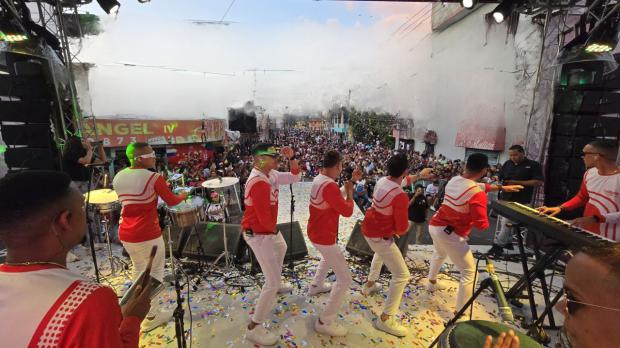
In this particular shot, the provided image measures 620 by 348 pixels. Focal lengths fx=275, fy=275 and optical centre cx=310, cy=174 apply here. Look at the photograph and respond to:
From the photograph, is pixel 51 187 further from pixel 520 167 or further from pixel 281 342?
pixel 520 167

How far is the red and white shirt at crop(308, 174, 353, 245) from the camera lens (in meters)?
3.17

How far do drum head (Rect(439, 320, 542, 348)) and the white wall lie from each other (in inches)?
499

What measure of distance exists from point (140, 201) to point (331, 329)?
108 inches

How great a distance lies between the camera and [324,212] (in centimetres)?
330

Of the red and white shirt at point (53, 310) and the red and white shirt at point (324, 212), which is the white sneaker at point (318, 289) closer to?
the red and white shirt at point (324, 212)

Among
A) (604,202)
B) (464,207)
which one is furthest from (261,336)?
(604,202)

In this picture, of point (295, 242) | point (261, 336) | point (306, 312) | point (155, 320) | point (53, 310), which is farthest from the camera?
point (295, 242)

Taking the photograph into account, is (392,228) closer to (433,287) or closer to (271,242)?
(271,242)

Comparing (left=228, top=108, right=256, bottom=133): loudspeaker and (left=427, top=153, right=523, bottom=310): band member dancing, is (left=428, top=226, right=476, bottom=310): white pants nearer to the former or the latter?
(left=427, top=153, right=523, bottom=310): band member dancing

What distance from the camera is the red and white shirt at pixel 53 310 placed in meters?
0.95

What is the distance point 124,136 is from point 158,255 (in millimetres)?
17453

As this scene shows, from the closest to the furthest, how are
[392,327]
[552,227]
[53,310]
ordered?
1. [53,310]
2. [552,227]
3. [392,327]

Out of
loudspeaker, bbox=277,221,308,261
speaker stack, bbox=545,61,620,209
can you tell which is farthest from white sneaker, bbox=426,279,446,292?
speaker stack, bbox=545,61,620,209

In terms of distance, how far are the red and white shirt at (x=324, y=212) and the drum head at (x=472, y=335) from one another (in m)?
1.51
